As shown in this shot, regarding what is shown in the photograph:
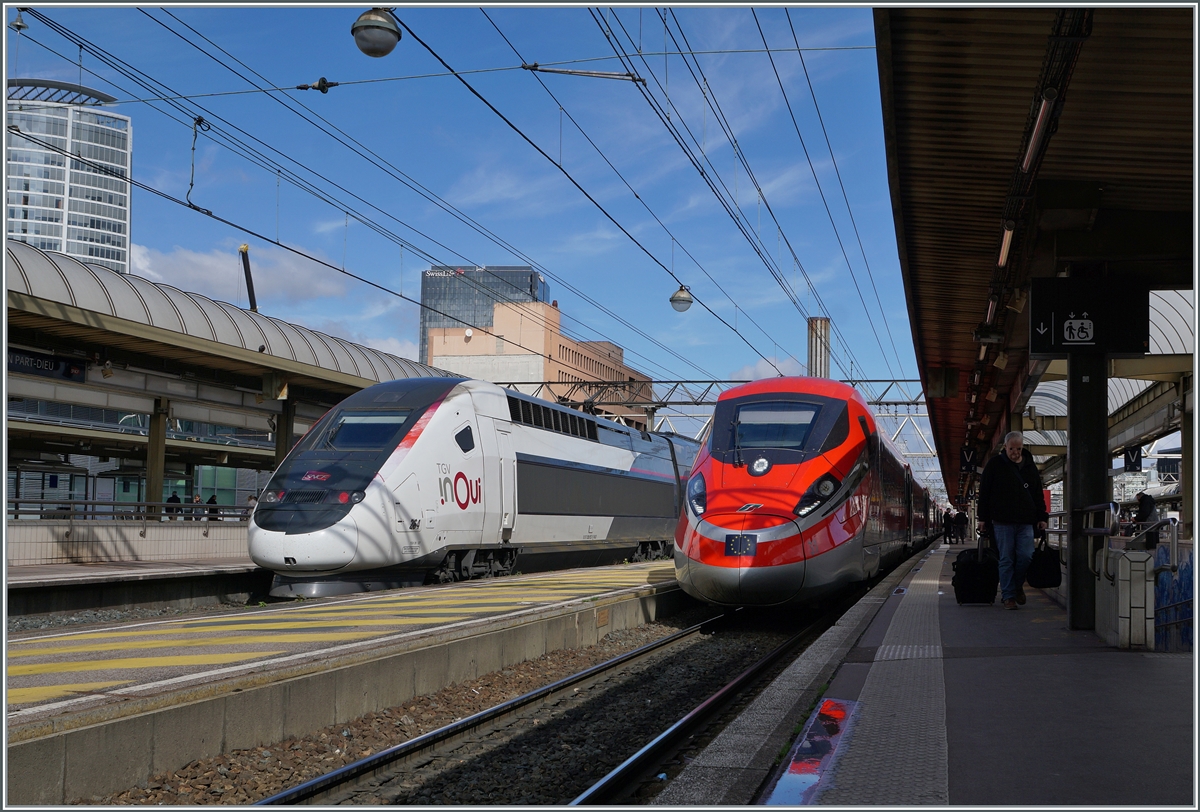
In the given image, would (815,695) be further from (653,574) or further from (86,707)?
(653,574)

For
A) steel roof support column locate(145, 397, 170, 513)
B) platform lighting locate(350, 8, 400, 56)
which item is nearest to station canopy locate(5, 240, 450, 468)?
steel roof support column locate(145, 397, 170, 513)

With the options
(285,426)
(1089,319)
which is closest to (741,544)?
(1089,319)

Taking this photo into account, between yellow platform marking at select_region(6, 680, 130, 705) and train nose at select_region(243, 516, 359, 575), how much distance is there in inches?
284

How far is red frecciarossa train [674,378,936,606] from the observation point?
428 inches

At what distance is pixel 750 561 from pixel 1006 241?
4489 millimetres

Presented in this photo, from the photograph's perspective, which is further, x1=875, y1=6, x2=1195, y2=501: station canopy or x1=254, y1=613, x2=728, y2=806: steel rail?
x1=875, y1=6, x2=1195, y2=501: station canopy

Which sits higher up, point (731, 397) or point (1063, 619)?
point (731, 397)

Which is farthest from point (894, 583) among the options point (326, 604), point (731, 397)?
point (326, 604)

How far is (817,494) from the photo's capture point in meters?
11.4

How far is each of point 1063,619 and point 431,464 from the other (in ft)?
27.4

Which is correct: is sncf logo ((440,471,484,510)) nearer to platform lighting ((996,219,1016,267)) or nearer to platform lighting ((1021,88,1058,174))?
platform lighting ((996,219,1016,267))

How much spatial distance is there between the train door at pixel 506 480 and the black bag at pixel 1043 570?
27.9ft

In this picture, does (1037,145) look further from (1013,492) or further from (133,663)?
(133,663)

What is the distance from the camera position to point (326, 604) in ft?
37.7
